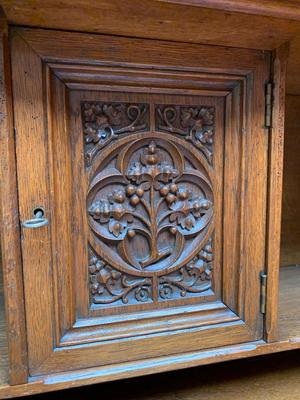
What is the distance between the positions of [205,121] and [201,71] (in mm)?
84

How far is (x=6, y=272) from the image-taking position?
19.2 inches

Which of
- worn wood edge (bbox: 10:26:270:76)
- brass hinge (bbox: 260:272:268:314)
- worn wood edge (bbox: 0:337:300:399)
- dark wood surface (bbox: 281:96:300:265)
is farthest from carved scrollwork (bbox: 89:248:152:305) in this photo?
dark wood surface (bbox: 281:96:300:265)

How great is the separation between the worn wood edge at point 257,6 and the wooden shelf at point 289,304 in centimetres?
Result: 57

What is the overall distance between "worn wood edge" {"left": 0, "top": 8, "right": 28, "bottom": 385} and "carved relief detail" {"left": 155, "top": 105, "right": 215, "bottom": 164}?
0.24m

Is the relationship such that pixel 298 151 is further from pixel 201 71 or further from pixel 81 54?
pixel 81 54

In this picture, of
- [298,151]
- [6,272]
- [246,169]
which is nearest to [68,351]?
Answer: [6,272]

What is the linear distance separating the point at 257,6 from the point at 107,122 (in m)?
0.28

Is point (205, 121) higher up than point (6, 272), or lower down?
higher up

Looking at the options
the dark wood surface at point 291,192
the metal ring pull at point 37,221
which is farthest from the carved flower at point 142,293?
the dark wood surface at point 291,192

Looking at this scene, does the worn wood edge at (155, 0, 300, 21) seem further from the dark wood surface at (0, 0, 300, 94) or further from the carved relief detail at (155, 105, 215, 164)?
the carved relief detail at (155, 105, 215, 164)

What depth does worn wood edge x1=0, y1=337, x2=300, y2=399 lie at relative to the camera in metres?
0.50

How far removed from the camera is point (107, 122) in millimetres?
539

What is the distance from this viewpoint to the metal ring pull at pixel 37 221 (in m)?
0.49

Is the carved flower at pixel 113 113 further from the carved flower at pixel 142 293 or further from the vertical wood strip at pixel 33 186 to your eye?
the carved flower at pixel 142 293
